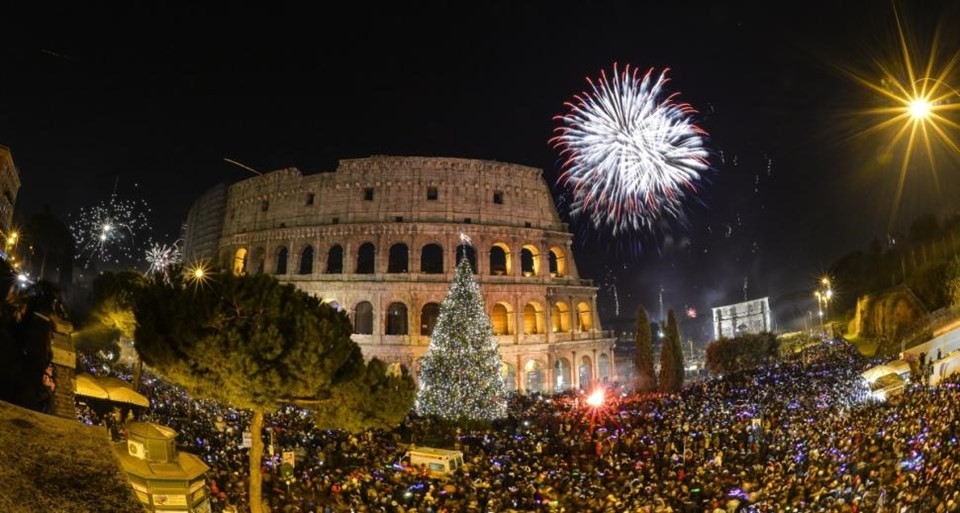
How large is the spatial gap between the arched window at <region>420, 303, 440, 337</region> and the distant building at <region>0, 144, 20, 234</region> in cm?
2304

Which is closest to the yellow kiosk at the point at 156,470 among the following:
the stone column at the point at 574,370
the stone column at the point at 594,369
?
the stone column at the point at 574,370

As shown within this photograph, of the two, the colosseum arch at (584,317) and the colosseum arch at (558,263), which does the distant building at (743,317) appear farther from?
the colosseum arch at (558,263)

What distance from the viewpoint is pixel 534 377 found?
134 ft

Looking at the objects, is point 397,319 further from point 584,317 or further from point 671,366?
point 671,366

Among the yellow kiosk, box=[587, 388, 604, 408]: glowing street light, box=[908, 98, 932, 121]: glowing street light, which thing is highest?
box=[908, 98, 932, 121]: glowing street light

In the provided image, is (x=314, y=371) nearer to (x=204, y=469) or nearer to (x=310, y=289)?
(x=204, y=469)

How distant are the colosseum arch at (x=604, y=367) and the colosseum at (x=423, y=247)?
30.1 inches

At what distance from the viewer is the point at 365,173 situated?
124 feet

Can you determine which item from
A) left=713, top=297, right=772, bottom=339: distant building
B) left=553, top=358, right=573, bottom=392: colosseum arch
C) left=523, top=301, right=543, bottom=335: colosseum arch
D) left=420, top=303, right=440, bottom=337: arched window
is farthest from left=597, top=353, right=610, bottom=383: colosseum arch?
left=713, top=297, right=772, bottom=339: distant building

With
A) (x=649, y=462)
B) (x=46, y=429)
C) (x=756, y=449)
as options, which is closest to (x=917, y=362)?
(x=756, y=449)

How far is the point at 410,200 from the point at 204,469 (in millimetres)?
28142

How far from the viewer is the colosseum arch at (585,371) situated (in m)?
39.6

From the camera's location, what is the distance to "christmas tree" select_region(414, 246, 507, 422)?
931 inches

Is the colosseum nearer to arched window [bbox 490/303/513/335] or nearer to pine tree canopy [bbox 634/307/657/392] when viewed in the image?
arched window [bbox 490/303/513/335]
